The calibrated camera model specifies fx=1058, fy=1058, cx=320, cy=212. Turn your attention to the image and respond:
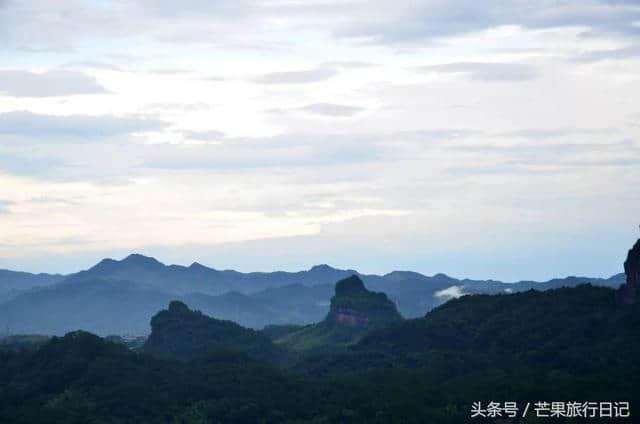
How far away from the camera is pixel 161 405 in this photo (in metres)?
140

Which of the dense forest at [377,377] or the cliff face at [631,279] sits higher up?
the cliff face at [631,279]

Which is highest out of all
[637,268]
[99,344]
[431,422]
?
[637,268]

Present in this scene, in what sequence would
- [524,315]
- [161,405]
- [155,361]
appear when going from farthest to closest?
[524,315]
[155,361]
[161,405]

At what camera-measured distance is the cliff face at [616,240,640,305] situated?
158 metres

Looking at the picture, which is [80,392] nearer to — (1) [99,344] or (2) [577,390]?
(1) [99,344]

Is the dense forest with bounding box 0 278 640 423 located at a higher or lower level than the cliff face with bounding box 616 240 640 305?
lower

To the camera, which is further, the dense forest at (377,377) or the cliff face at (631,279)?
the cliff face at (631,279)

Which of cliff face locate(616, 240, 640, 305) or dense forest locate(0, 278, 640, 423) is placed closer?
dense forest locate(0, 278, 640, 423)

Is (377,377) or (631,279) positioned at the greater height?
(631,279)

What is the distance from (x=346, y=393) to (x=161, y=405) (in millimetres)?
24544

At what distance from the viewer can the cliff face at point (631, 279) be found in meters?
158

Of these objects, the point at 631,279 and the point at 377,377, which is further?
the point at 631,279

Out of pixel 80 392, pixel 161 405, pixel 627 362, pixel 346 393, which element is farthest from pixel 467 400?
pixel 80 392

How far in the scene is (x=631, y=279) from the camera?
164m
